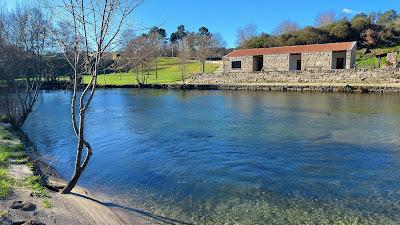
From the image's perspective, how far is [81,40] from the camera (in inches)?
383

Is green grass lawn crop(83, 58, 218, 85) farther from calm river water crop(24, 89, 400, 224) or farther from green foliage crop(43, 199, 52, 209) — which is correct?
green foliage crop(43, 199, 52, 209)

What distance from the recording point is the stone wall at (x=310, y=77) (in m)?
51.8

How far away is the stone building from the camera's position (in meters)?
60.5

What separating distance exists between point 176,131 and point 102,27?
13769mm

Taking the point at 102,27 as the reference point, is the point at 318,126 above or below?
below

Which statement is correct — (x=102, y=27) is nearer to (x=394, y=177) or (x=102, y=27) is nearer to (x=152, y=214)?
(x=152, y=214)

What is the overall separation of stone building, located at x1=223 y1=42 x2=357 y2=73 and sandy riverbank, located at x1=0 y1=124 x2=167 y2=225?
56.4m

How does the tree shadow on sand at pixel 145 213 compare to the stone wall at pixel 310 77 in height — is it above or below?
below

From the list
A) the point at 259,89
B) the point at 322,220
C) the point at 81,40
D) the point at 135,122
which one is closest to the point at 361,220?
the point at 322,220

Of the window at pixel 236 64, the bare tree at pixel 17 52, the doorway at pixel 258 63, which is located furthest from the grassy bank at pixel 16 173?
the window at pixel 236 64

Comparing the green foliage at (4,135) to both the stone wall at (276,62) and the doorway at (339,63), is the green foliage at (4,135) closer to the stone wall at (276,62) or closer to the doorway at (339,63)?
the stone wall at (276,62)

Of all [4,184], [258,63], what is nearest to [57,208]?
[4,184]

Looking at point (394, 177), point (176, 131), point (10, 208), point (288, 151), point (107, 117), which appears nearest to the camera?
Result: point (10, 208)

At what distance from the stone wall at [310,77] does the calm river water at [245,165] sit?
27.4 m
